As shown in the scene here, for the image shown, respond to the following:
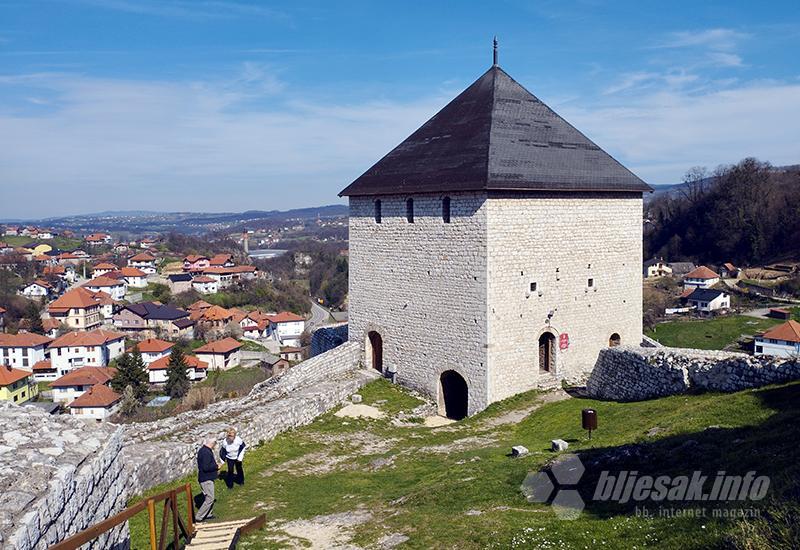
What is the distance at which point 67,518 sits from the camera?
19.1 ft

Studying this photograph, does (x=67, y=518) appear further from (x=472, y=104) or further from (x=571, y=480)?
(x=472, y=104)

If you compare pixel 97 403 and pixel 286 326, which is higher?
pixel 286 326

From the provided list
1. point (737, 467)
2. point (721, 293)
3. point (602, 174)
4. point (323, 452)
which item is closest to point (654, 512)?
point (737, 467)

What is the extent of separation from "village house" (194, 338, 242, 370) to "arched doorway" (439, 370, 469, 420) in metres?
54.5

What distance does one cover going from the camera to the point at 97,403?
5212 cm

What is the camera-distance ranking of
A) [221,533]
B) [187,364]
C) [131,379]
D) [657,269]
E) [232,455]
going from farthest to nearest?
[657,269] < [187,364] < [131,379] < [232,455] < [221,533]

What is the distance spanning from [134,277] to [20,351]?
43.8 metres

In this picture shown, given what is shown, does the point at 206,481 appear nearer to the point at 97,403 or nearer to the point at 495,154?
the point at 495,154

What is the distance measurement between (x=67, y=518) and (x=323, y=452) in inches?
318

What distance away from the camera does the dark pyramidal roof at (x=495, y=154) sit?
54.4 feet

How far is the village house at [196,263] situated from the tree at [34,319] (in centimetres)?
3513

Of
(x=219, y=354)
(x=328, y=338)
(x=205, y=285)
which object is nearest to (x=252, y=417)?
(x=328, y=338)

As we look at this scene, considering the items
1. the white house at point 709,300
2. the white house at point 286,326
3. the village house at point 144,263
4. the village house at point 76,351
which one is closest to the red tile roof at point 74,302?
the village house at point 76,351

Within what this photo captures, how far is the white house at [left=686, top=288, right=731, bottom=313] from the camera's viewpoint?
57.2m
